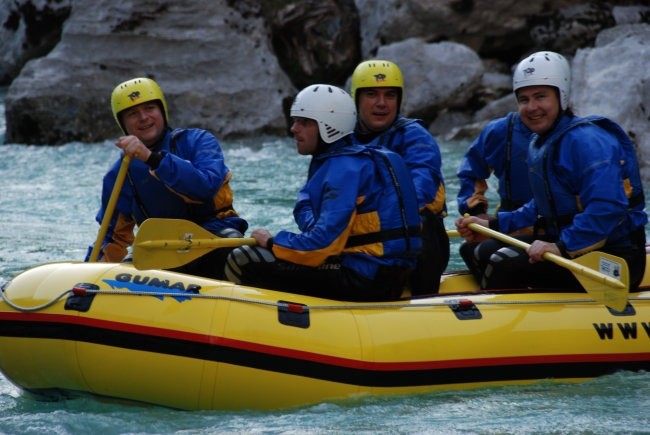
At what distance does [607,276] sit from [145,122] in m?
2.52

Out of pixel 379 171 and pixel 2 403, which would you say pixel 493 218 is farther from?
pixel 2 403

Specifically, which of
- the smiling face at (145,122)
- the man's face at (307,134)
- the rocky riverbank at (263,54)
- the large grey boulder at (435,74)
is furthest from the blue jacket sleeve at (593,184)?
the large grey boulder at (435,74)

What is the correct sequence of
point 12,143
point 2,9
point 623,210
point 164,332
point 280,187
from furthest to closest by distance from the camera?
point 2,9, point 12,143, point 280,187, point 623,210, point 164,332

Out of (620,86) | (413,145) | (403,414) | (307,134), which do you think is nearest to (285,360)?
(403,414)

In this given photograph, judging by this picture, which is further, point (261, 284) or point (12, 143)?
point (12, 143)

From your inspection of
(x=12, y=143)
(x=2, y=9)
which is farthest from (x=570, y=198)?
(x=2, y=9)

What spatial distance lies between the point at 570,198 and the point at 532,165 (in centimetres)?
27

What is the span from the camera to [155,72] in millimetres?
14469

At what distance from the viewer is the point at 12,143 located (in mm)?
14391

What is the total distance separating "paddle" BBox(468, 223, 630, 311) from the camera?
495cm

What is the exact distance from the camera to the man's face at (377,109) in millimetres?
5977

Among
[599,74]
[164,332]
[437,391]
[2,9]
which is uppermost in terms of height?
[2,9]

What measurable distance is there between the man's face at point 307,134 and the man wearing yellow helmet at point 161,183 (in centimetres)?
67

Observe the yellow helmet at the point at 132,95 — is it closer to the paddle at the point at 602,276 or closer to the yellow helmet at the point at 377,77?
the yellow helmet at the point at 377,77
